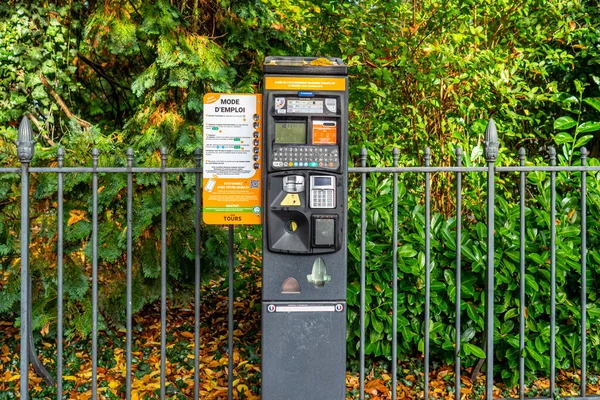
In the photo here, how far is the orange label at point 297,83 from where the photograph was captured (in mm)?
2867

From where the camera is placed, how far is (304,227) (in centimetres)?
293

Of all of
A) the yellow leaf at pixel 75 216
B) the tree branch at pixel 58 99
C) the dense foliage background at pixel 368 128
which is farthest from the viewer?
the tree branch at pixel 58 99

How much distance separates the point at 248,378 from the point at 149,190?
58.4 inches

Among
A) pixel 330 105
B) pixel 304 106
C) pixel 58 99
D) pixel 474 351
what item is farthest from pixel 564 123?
pixel 58 99

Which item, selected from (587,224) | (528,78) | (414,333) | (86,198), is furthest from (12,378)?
(528,78)

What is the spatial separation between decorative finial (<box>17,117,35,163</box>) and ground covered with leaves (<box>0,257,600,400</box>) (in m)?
1.55

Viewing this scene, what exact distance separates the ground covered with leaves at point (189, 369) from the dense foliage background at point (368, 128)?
0.17 meters

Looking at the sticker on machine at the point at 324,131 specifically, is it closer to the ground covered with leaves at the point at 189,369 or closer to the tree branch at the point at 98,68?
the ground covered with leaves at the point at 189,369

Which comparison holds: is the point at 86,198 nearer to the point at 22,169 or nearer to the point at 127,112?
the point at 22,169

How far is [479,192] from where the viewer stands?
3980 millimetres

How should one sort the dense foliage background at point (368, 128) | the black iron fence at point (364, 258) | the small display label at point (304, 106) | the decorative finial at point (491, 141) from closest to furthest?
the small display label at point (304, 106), the black iron fence at point (364, 258), the decorative finial at point (491, 141), the dense foliage background at point (368, 128)

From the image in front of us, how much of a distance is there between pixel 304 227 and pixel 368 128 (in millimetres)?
1974

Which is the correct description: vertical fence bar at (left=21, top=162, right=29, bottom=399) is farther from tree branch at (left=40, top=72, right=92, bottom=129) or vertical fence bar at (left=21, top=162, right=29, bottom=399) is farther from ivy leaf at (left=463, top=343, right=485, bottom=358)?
ivy leaf at (left=463, top=343, right=485, bottom=358)

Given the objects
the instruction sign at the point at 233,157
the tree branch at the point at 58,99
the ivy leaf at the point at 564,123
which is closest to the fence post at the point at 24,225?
the instruction sign at the point at 233,157
